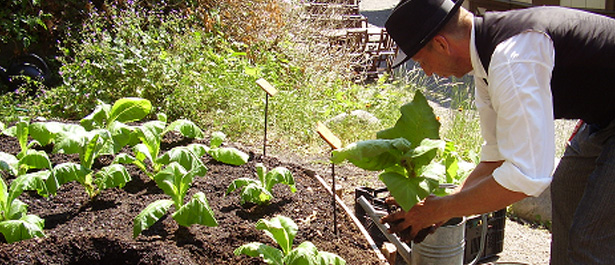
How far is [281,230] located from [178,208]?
2.11 ft

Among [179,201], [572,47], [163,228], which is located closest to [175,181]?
[179,201]

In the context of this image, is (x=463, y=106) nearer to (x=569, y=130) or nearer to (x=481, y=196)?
(x=569, y=130)

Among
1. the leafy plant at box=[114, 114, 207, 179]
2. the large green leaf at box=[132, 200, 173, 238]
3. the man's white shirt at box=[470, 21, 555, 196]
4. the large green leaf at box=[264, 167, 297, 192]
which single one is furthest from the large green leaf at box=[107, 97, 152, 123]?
the man's white shirt at box=[470, 21, 555, 196]

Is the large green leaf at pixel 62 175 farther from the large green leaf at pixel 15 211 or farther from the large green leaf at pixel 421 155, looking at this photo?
the large green leaf at pixel 421 155

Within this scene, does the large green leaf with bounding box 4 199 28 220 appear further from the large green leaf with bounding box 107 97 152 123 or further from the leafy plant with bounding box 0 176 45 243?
the large green leaf with bounding box 107 97 152 123

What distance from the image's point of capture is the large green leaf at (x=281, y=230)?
9.13 ft

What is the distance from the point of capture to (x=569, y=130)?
6906mm

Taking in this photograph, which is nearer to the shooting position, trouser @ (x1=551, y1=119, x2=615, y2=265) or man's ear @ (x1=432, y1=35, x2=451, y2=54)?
man's ear @ (x1=432, y1=35, x2=451, y2=54)

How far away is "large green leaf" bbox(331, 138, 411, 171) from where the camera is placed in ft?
7.60

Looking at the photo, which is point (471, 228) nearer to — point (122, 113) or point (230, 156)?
point (230, 156)

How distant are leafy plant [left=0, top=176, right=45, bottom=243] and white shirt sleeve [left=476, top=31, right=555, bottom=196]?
2.11 metres

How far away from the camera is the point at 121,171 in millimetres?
3357

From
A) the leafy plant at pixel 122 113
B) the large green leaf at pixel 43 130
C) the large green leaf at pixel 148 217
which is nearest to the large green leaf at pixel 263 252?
the large green leaf at pixel 148 217

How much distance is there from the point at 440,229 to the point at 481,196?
2.07 ft
